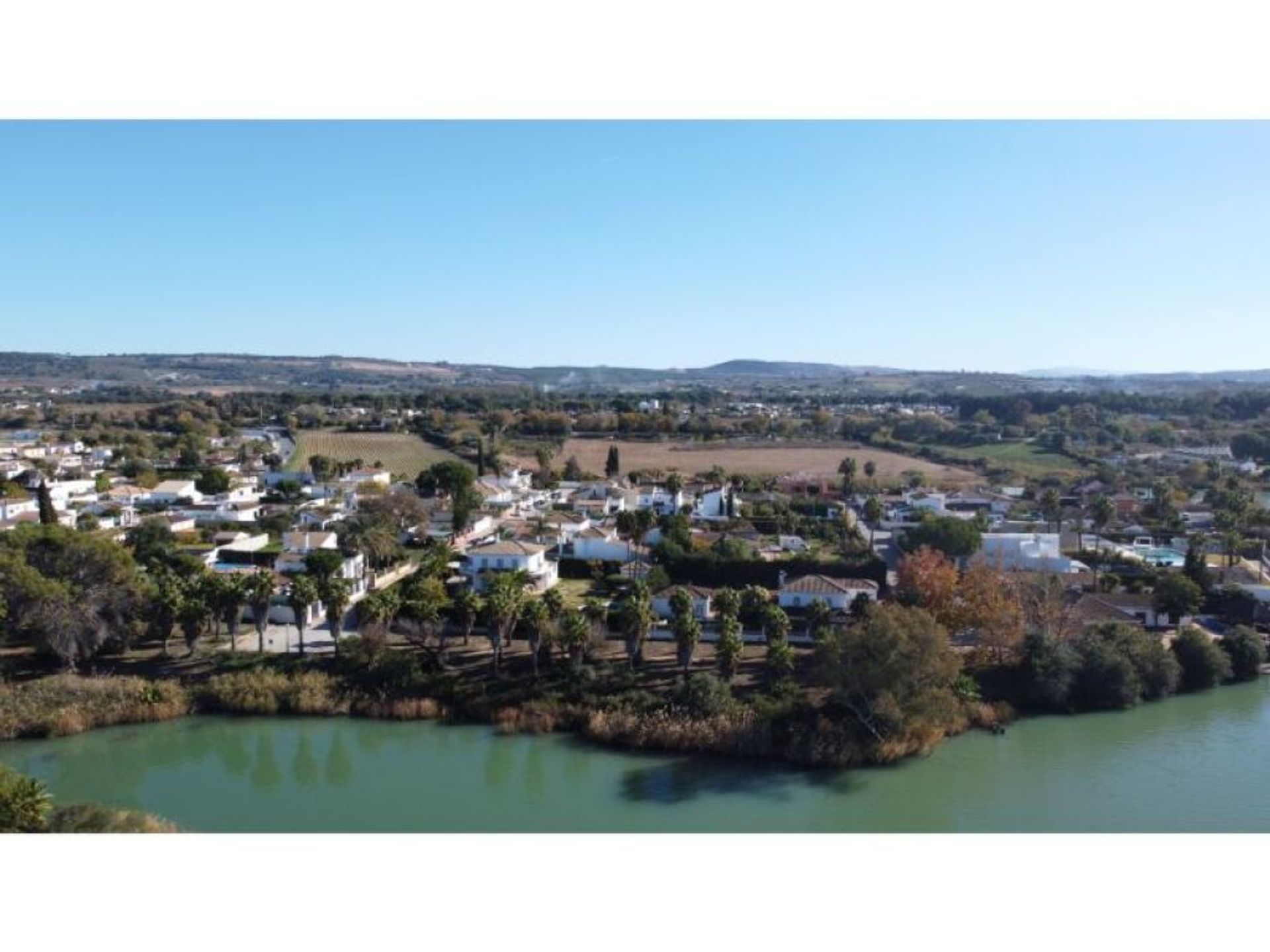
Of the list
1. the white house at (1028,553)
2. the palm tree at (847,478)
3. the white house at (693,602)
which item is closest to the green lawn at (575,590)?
the white house at (693,602)

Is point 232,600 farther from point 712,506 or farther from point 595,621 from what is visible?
point 712,506

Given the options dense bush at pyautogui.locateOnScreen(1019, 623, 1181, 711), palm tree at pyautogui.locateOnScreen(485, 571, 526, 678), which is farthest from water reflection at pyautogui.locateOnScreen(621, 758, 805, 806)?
dense bush at pyautogui.locateOnScreen(1019, 623, 1181, 711)

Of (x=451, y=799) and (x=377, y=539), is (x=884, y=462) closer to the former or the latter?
(x=377, y=539)

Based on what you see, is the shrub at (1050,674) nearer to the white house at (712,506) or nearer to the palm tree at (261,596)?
the palm tree at (261,596)

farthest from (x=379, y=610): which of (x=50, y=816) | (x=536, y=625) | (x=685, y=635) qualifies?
(x=50, y=816)

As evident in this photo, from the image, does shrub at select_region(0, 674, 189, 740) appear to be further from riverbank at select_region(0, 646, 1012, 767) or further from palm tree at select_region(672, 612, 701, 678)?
palm tree at select_region(672, 612, 701, 678)
